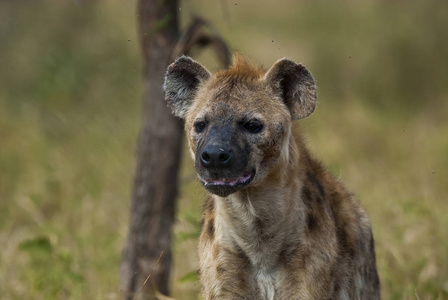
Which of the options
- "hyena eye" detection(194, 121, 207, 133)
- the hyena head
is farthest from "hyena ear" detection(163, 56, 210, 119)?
"hyena eye" detection(194, 121, 207, 133)

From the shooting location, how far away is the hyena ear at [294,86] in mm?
3482

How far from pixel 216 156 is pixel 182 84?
2.45 ft

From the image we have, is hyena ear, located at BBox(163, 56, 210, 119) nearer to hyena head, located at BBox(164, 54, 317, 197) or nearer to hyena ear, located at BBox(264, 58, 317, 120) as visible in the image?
hyena head, located at BBox(164, 54, 317, 197)

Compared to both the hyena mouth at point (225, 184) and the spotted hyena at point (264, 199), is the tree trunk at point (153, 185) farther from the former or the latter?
the hyena mouth at point (225, 184)

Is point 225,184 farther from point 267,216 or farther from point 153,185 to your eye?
point 153,185

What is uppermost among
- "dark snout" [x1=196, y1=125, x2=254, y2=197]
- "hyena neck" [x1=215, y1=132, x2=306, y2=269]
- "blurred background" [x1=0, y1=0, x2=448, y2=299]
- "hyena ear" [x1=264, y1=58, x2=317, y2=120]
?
"hyena ear" [x1=264, y1=58, x2=317, y2=120]

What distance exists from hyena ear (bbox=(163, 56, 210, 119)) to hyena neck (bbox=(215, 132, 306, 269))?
22.4 inches

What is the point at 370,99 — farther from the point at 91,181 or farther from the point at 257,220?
the point at 257,220

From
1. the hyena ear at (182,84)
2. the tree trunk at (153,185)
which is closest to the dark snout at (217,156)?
the hyena ear at (182,84)

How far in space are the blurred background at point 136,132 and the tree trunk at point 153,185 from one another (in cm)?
17

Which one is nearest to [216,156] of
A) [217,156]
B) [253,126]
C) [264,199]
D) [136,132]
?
[217,156]

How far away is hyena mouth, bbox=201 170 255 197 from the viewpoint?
324 cm

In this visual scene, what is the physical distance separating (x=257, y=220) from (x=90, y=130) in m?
5.47

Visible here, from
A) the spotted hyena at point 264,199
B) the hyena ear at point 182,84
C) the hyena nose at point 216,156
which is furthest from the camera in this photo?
the hyena ear at point 182,84
